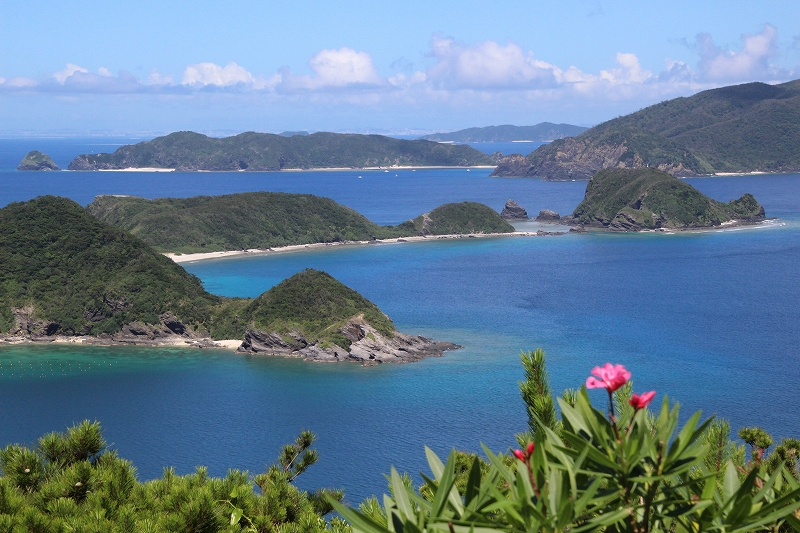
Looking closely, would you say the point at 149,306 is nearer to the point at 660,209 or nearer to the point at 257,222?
the point at 257,222

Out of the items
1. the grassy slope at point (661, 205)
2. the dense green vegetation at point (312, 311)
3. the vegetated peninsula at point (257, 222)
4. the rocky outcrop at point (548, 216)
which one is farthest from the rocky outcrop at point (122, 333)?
the rocky outcrop at point (548, 216)

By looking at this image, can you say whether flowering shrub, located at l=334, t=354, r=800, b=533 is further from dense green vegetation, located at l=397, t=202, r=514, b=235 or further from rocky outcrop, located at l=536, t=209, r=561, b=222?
rocky outcrop, located at l=536, t=209, r=561, b=222

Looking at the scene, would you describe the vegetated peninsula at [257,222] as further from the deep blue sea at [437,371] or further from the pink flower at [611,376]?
the pink flower at [611,376]

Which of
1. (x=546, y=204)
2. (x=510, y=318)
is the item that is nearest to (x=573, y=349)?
(x=510, y=318)

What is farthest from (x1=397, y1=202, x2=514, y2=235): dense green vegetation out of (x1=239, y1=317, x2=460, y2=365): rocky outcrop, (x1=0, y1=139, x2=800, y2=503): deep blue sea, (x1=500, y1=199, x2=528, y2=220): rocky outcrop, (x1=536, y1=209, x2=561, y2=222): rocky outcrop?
(x1=239, y1=317, x2=460, y2=365): rocky outcrop

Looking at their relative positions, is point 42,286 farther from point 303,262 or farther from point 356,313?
point 303,262
